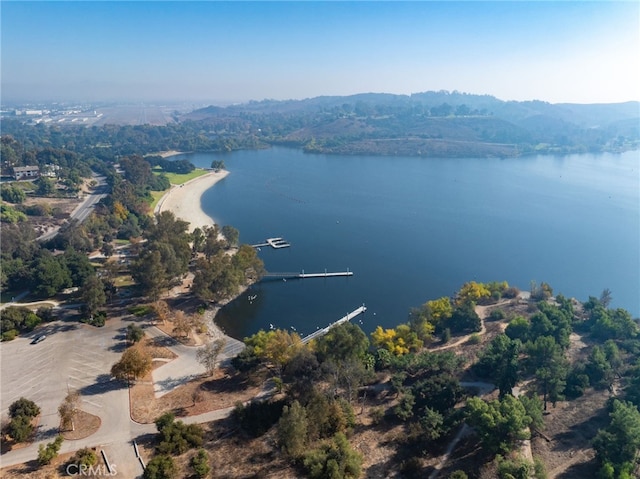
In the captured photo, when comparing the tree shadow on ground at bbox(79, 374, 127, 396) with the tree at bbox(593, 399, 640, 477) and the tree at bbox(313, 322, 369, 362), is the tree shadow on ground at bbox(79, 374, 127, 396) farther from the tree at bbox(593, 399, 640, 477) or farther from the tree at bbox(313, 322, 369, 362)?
the tree at bbox(593, 399, 640, 477)

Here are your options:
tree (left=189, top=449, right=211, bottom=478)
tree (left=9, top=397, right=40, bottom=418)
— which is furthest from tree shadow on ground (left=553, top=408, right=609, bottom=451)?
tree (left=9, top=397, right=40, bottom=418)

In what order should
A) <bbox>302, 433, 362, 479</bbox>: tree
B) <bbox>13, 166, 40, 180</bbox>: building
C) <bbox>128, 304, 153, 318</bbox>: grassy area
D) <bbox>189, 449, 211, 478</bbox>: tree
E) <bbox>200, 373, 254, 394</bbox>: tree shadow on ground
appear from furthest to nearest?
1. <bbox>13, 166, 40, 180</bbox>: building
2. <bbox>128, 304, 153, 318</bbox>: grassy area
3. <bbox>200, 373, 254, 394</bbox>: tree shadow on ground
4. <bbox>189, 449, 211, 478</bbox>: tree
5. <bbox>302, 433, 362, 479</bbox>: tree

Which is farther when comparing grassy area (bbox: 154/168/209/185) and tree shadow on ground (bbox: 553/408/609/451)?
grassy area (bbox: 154/168/209/185)

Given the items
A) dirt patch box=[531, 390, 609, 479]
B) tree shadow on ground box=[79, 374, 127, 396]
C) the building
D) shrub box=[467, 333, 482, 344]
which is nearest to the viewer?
dirt patch box=[531, 390, 609, 479]

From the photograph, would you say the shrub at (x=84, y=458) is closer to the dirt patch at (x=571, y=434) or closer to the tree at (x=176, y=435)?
the tree at (x=176, y=435)

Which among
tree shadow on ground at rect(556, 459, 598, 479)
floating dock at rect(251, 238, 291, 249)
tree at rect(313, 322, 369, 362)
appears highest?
tree at rect(313, 322, 369, 362)

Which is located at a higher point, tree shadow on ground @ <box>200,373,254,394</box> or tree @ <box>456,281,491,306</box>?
tree @ <box>456,281,491,306</box>

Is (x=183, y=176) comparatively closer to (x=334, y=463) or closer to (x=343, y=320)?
(x=343, y=320)

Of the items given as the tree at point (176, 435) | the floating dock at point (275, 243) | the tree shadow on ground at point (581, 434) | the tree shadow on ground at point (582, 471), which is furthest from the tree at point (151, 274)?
the tree shadow on ground at point (582, 471)
